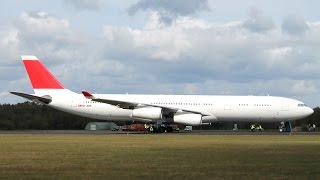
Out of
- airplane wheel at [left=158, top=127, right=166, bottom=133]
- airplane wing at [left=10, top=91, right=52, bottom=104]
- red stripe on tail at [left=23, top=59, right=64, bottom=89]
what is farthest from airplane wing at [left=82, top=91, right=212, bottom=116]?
red stripe on tail at [left=23, top=59, right=64, bottom=89]

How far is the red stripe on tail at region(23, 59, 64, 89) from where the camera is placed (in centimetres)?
6056

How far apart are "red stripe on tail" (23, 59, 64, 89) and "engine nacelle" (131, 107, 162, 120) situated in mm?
9209

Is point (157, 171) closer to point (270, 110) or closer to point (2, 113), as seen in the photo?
point (270, 110)

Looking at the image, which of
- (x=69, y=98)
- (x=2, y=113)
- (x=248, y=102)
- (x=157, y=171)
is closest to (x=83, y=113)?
(x=69, y=98)

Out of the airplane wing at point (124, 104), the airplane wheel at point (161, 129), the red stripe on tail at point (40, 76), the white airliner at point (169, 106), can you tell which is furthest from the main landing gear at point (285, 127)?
the red stripe on tail at point (40, 76)

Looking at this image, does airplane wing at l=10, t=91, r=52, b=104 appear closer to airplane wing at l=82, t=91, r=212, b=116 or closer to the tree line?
airplane wing at l=82, t=91, r=212, b=116

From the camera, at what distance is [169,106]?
5797 centimetres

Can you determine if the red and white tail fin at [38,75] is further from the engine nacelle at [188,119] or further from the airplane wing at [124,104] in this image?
the engine nacelle at [188,119]

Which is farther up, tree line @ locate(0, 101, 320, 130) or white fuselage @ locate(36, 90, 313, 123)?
tree line @ locate(0, 101, 320, 130)

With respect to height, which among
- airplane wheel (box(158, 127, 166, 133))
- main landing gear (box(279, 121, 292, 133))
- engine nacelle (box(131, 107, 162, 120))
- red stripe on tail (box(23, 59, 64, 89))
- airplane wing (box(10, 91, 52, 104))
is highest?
red stripe on tail (box(23, 59, 64, 89))

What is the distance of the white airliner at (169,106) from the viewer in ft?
187

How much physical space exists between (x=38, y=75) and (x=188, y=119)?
52.2 feet

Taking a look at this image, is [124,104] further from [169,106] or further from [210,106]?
[210,106]

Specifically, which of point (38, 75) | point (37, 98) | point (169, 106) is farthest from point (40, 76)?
point (169, 106)
